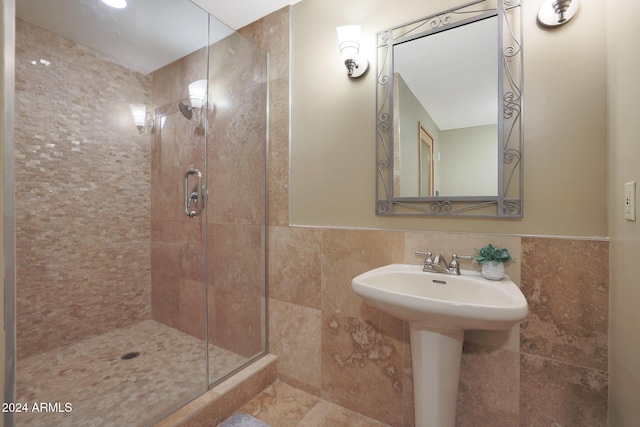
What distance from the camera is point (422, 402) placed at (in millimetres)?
1120

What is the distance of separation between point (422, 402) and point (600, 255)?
89cm

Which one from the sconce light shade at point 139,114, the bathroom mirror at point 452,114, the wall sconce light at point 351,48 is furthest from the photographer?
the sconce light shade at point 139,114

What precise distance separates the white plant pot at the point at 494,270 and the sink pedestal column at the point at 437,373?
259 millimetres

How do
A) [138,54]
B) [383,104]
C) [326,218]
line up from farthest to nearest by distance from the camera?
[138,54] < [326,218] < [383,104]

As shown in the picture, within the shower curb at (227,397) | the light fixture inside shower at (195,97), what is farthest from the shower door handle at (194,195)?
the shower curb at (227,397)

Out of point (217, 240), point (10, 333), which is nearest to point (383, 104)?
point (217, 240)

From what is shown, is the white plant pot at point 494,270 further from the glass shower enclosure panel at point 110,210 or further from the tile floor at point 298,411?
the glass shower enclosure panel at point 110,210

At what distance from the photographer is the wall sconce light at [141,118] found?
1748 millimetres

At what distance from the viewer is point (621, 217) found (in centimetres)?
Answer: 90

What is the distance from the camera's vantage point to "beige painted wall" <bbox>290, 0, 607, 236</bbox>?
1.03 m

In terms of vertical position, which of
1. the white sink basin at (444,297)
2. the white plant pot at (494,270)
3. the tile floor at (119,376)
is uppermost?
the white plant pot at (494,270)

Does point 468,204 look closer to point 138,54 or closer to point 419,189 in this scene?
point 419,189

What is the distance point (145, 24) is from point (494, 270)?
232 cm

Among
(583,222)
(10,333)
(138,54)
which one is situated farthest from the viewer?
(138,54)
